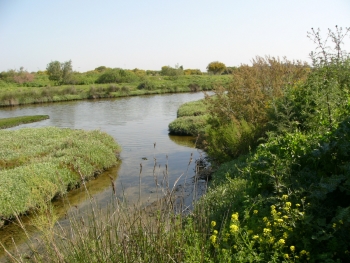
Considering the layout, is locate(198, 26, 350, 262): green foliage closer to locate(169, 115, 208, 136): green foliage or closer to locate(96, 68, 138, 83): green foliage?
locate(169, 115, 208, 136): green foliage

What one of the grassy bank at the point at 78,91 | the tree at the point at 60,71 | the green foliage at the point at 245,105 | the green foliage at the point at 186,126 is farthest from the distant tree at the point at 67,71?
the green foliage at the point at 245,105

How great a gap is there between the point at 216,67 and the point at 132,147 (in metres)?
83.7

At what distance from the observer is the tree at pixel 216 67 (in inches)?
3878

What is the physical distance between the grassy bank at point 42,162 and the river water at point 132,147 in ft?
1.70

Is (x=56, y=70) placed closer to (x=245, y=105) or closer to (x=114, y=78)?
(x=114, y=78)

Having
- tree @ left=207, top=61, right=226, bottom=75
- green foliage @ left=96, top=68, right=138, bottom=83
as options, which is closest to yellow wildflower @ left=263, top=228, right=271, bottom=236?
green foliage @ left=96, top=68, right=138, bottom=83

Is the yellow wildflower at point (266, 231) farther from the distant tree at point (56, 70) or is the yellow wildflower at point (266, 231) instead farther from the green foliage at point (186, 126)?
the distant tree at point (56, 70)

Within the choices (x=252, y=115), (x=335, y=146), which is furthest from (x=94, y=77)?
(x=335, y=146)

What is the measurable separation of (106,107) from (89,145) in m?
23.2

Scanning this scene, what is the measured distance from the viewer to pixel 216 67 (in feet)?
324

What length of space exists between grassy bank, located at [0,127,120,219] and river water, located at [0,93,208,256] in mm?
519

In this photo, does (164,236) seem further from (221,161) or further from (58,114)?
→ (58,114)

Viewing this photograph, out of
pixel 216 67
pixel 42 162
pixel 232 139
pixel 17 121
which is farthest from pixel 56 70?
pixel 232 139

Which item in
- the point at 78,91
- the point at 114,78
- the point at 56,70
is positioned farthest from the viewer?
the point at 114,78
